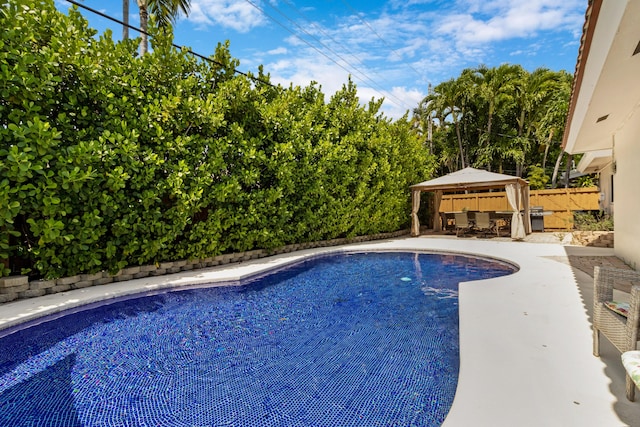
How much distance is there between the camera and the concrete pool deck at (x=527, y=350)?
89.3 inches

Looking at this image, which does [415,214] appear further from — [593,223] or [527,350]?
[527,350]

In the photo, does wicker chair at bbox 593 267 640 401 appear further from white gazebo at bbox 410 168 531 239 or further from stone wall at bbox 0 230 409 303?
white gazebo at bbox 410 168 531 239

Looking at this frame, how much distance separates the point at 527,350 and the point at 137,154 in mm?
7372

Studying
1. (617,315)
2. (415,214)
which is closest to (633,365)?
(617,315)

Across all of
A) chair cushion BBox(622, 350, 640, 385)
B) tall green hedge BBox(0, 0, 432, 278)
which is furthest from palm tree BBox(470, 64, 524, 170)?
chair cushion BBox(622, 350, 640, 385)

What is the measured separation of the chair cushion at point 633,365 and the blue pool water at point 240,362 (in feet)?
4.22

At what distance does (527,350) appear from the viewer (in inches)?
127

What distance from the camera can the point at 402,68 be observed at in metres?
27.5

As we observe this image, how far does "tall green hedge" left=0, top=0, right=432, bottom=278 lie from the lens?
5531 mm

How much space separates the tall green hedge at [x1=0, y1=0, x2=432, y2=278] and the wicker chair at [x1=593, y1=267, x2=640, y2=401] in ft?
23.7

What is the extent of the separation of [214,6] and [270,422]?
14.6 m

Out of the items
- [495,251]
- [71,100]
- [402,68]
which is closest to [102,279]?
[71,100]

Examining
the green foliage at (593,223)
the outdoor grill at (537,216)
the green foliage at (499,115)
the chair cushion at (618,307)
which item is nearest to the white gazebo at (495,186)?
the outdoor grill at (537,216)

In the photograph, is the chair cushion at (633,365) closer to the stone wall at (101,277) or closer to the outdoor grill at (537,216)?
the stone wall at (101,277)
